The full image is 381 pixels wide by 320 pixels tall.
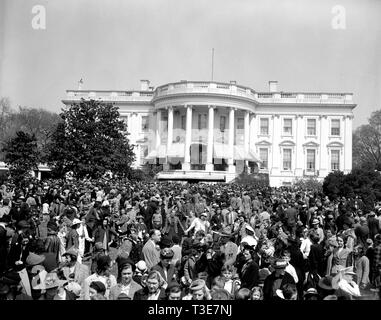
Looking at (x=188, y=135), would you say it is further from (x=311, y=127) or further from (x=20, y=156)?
(x=20, y=156)

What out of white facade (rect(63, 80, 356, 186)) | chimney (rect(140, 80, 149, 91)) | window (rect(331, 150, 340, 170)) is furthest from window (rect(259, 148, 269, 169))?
chimney (rect(140, 80, 149, 91))

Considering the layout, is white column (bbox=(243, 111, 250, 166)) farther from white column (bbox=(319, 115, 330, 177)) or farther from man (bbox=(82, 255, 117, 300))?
man (bbox=(82, 255, 117, 300))

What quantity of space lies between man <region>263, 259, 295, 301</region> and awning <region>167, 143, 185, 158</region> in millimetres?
36830

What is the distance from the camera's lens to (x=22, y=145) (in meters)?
22.1

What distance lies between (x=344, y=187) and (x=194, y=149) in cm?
2482

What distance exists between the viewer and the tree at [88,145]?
2612 cm

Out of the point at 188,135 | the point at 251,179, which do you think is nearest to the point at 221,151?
the point at 188,135

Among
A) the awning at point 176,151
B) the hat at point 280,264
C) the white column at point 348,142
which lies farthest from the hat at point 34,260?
the white column at point 348,142

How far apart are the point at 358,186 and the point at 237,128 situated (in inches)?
1057

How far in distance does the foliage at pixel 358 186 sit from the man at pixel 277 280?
13162 mm

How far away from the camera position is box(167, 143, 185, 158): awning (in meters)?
42.5

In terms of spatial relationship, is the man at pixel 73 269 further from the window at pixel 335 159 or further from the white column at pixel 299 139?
the window at pixel 335 159
